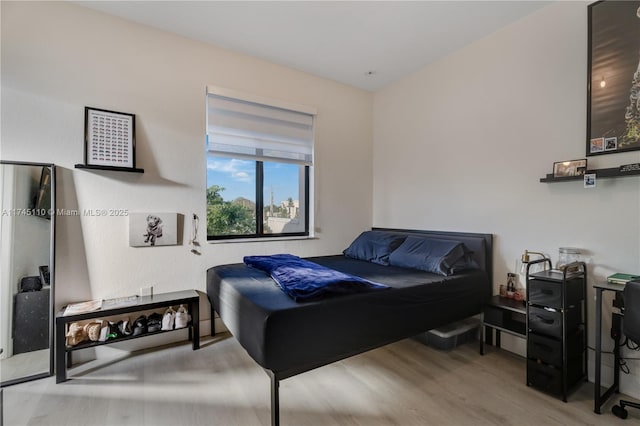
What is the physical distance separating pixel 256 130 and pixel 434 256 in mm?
2271

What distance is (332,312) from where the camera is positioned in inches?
68.9

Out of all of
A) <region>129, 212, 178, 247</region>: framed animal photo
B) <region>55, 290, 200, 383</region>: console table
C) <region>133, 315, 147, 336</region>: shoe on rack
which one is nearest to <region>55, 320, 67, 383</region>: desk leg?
<region>55, 290, 200, 383</region>: console table

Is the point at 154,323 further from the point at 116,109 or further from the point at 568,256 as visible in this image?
the point at 568,256

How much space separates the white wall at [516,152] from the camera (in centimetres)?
211

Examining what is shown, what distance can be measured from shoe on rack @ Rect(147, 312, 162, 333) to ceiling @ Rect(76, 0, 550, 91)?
262 centimetres

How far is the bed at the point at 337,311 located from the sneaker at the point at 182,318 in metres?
0.25

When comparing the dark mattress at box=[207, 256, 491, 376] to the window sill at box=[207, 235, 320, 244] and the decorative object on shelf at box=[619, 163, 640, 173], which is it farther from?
the decorative object on shelf at box=[619, 163, 640, 173]

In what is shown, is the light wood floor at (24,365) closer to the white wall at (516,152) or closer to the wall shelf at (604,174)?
the white wall at (516,152)

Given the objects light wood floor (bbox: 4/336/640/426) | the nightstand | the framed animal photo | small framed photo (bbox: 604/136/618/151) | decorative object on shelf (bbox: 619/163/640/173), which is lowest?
light wood floor (bbox: 4/336/640/426)

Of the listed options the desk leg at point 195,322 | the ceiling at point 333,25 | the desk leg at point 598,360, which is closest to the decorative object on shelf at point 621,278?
the desk leg at point 598,360

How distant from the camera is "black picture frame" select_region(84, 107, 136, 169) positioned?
2.39 meters

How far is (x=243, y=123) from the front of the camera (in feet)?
10.4

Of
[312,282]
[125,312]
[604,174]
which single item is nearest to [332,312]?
[312,282]

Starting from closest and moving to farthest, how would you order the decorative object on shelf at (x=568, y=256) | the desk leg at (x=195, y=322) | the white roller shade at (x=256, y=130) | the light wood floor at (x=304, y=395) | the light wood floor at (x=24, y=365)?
the light wood floor at (x=304, y=395), the light wood floor at (x=24, y=365), the decorative object on shelf at (x=568, y=256), the desk leg at (x=195, y=322), the white roller shade at (x=256, y=130)
